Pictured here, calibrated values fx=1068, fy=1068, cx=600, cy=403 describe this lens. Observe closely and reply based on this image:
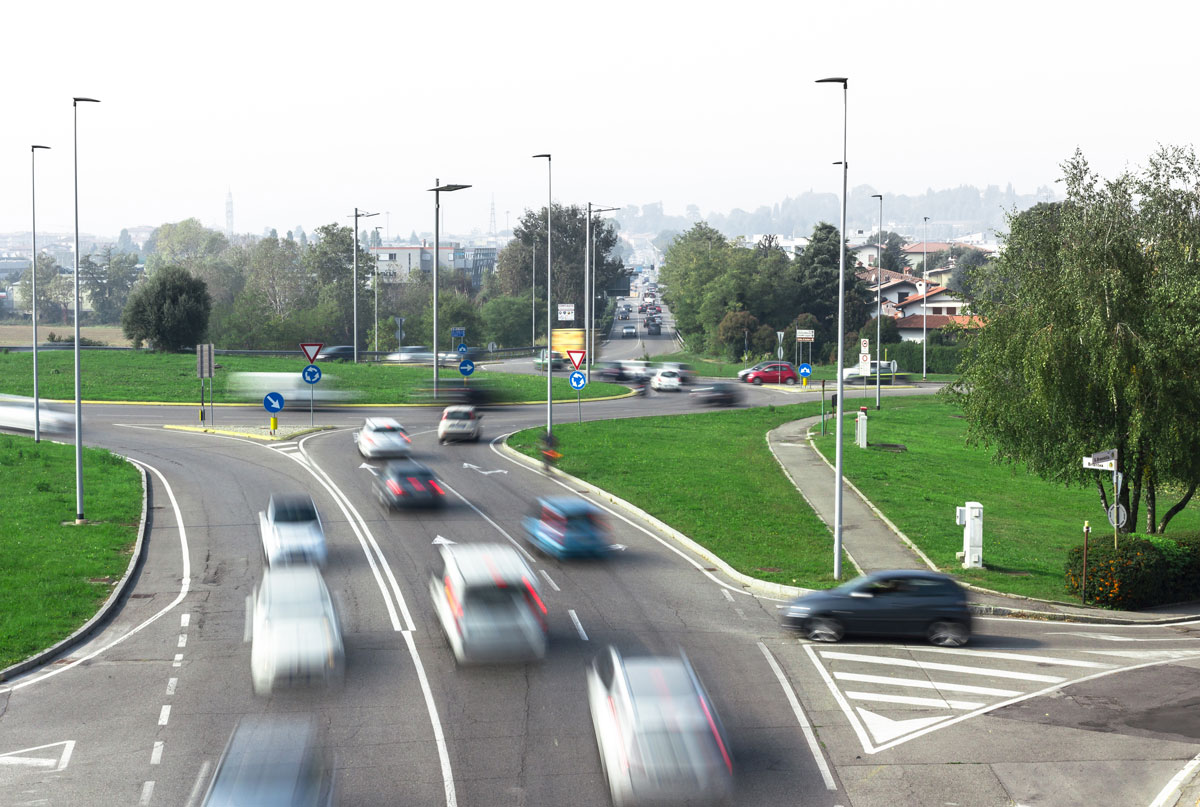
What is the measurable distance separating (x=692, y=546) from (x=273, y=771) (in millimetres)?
17820

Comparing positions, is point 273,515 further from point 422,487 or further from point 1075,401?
point 1075,401

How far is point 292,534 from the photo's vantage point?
972 inches

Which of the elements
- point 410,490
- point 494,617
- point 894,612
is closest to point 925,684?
point 894,612

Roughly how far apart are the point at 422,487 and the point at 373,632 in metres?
10.7

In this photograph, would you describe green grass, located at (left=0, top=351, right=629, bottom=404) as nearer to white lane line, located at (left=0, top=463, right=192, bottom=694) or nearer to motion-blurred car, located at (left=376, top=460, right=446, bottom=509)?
white lane line, located at (left=0, top=463, right=192, bottom=694)

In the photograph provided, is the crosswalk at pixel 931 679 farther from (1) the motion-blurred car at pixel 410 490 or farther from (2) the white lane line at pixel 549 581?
(1) the motion-blurred car at pixel 410 490

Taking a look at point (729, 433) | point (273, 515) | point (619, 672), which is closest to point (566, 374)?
point (729, 433)

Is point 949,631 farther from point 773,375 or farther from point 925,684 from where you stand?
point 773,375

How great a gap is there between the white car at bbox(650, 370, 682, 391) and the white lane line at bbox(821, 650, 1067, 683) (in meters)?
46.5

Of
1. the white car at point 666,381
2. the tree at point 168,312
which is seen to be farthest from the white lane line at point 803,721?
the tree at point 168,312

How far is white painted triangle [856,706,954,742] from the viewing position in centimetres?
1598

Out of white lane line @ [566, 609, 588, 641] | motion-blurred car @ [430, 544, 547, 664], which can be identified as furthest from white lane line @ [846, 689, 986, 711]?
motion-blurred car @ [430, 544, 547, 664]

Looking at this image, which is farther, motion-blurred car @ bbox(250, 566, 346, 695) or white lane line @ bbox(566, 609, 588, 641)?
white lane line @ bbox(566, 609, 588, 641)

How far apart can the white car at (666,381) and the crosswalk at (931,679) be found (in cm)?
4597
